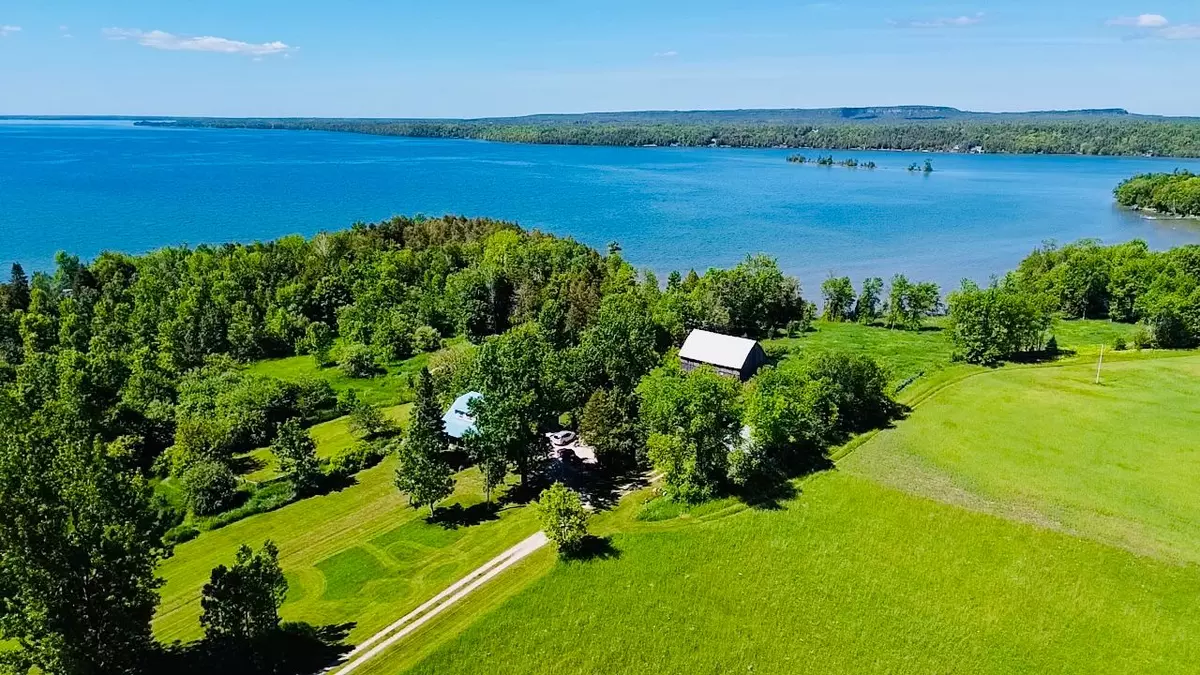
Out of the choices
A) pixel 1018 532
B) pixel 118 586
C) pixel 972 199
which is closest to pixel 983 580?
pixel 1018 532

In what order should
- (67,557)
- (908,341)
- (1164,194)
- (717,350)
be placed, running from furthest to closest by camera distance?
(1164,194) < (908,341) < (717,350) < (67,557)

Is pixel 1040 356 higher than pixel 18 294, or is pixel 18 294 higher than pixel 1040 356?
pixel 18 294

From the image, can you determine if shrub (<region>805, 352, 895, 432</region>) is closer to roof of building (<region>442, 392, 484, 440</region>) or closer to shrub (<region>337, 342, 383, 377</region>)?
roof of building (<region>442, 392, 484, 440</region>)

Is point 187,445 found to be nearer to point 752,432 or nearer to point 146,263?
point 752,432

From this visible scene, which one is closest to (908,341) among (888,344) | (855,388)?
(888,344)

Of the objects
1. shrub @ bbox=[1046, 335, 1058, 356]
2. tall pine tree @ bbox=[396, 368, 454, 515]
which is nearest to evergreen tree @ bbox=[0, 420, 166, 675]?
tall pine tree @ bbox=[396, 368, 454, 515]

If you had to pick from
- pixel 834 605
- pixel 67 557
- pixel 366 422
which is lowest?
pixel 834 605

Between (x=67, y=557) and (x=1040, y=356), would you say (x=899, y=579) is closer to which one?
(x=67, y=557)
